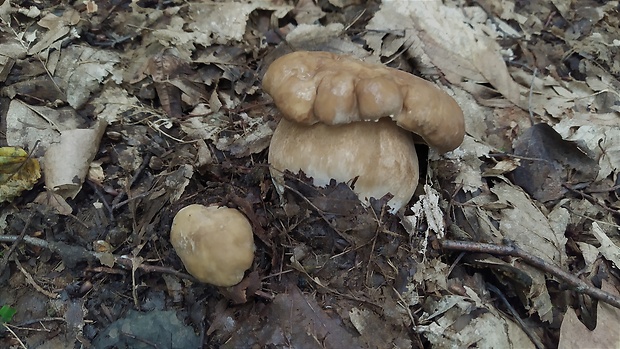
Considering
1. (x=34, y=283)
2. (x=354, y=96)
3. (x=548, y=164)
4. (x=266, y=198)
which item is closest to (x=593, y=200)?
(x=548, y=164)

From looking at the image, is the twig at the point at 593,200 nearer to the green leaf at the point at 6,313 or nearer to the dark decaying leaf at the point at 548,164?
the dark decaying leaf at the point at 548,164

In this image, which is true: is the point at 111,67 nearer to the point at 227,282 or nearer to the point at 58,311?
the point at 58,311

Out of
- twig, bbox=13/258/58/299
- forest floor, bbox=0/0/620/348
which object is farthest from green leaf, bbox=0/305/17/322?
twig, bbox=13/258/58/299

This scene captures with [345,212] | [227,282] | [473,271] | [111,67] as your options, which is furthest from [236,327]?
[111,67]

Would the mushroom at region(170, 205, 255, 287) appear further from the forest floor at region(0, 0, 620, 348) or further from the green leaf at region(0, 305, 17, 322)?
the green leaf at region(0, 305, 17, 322)

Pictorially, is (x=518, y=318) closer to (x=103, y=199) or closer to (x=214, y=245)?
(x=214, y=245)
